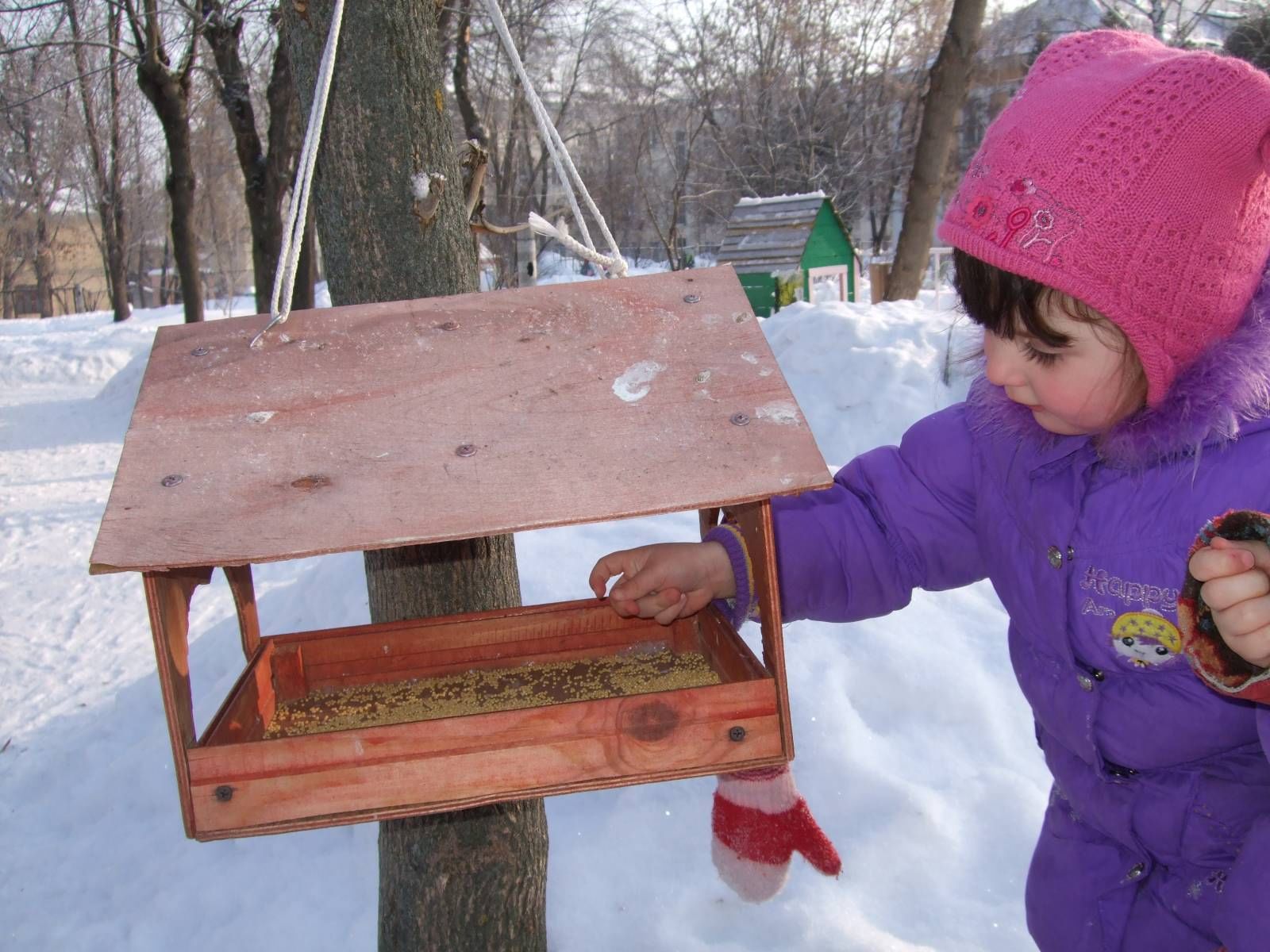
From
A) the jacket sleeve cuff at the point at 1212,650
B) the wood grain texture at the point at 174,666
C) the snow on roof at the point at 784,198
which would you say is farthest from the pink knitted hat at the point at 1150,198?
the snow on roof at the point at 784,198

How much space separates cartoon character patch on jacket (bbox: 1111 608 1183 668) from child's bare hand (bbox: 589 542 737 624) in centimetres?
53

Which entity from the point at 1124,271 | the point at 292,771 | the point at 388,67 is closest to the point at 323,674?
the point at 292,771

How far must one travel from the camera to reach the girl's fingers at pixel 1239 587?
3.19ft

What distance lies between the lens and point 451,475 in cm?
128

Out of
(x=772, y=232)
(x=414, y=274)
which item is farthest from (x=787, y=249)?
(x=414, y=274)

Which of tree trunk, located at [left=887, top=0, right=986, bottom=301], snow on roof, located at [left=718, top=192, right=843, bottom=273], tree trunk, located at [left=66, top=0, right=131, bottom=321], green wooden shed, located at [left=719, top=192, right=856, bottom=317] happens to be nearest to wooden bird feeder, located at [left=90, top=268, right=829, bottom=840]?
tree trunk, located at [left=887, top=0, right=986, bottom=301]

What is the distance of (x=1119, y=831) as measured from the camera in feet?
4.61

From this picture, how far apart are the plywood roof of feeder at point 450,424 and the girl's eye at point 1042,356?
281 mm

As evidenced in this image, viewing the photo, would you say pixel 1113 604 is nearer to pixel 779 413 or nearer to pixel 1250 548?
pixel 1250 548

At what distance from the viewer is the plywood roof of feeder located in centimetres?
122

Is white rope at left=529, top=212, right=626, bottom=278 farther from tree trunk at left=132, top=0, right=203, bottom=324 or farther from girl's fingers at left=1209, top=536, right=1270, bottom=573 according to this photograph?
tree trunk at left=132, top=0, right=203, bottom=324

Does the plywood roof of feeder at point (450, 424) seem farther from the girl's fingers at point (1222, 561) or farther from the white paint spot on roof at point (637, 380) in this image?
the girl's fingers at point (1222, 561)

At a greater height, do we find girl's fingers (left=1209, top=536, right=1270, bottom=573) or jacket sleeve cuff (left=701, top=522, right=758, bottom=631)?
girl's fingers (left=1209, top=536, right=1270, bottom=573)

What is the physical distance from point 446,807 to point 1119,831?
0.89m
